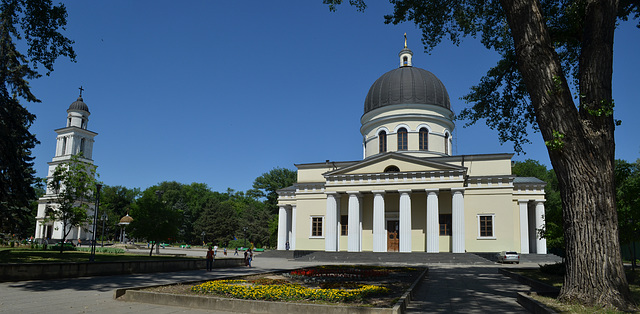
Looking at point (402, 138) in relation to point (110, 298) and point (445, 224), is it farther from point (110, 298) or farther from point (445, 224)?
point (110, 298)

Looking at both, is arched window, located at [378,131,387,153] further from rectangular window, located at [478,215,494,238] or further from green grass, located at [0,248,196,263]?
green grass, located at [0,248,196,263]

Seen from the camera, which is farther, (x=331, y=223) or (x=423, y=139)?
(x=423, y=139)

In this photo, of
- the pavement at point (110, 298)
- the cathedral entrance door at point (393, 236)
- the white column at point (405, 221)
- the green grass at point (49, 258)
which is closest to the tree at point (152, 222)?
the green grass at point (49, 258)

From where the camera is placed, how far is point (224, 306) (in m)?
9.91

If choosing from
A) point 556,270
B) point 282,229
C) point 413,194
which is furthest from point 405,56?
point 556,270

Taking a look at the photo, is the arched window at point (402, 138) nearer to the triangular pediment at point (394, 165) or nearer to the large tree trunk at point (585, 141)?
the triangular pediment at point (394, 165)

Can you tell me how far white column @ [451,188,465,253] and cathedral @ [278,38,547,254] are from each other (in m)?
0.08

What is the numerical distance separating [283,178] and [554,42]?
75076 millimetres

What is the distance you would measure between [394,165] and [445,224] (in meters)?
6.90

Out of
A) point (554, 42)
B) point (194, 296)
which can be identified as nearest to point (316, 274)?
point (194, 296)

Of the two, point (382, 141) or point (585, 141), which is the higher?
point (382, 141)

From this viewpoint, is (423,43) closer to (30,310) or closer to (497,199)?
(30,310)

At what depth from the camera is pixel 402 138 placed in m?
43.8

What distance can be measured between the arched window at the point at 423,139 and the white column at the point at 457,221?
8011mm
